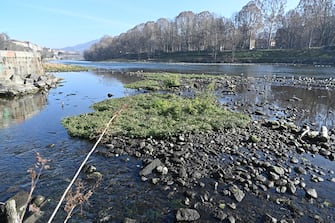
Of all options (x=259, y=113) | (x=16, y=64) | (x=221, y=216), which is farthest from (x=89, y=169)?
(x=16, y=64)

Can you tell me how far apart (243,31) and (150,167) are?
13420cm

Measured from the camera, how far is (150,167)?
32.0ft

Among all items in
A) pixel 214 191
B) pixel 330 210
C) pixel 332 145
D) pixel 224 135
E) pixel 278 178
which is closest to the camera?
pixel 330 210

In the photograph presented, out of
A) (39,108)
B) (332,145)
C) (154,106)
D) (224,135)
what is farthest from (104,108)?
(332,145)

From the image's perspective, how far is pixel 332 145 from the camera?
12172 millimetres

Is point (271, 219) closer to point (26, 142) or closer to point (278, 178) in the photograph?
point (278, 178)

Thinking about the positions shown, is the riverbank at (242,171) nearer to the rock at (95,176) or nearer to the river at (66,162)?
the river at (66,162)

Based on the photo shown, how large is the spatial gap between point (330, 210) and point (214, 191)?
11.2 feet

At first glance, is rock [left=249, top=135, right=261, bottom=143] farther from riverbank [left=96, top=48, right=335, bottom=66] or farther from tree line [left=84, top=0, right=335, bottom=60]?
tree line [left=84, top=0, right=335, bottom=60]

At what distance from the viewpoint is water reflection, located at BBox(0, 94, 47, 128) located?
709 inches

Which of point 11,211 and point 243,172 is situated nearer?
point 11,211

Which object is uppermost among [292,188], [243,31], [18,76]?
[243,31]

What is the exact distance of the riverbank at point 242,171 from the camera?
7.41m

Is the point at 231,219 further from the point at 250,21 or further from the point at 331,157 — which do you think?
the point at 250,21
